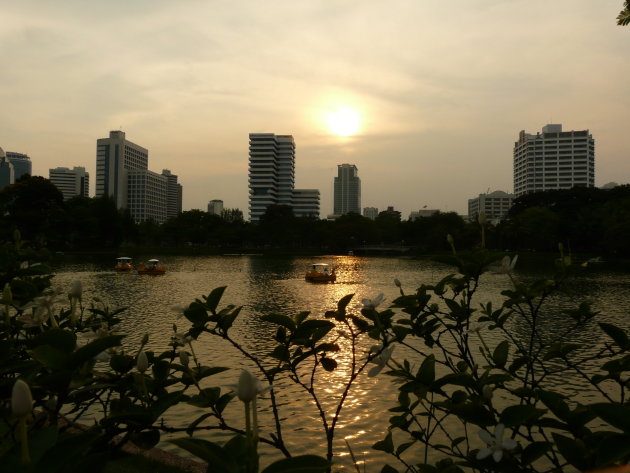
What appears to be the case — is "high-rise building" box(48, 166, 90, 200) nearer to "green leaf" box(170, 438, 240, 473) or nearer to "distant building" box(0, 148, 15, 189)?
"distant building" box(0, 148, 15, 189)

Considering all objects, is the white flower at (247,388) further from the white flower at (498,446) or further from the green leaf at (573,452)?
the green leaf at (573,452)

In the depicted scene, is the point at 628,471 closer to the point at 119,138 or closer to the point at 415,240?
the point at 415,240

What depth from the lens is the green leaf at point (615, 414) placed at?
1011mm

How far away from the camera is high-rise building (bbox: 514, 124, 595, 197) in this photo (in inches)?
4656

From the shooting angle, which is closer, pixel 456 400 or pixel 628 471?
pixel 628 471

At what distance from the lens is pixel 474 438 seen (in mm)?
6344

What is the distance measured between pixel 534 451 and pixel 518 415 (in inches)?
4.1

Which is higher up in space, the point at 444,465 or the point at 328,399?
the point at 444,465

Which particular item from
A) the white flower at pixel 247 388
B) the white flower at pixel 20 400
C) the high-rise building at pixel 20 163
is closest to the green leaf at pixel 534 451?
the white flower at pixel 247 388

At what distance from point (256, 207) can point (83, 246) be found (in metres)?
73.7

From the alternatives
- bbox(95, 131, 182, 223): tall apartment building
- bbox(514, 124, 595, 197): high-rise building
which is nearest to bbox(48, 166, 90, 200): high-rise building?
bbox(95, 131, 182, 223): tall apartment building

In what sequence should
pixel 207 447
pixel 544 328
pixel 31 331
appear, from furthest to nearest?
pixel 544 328 < pixel 31 331 < pixel 207 447

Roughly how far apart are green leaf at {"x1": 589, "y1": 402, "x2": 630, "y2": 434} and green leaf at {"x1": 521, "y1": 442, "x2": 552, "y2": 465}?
309mm

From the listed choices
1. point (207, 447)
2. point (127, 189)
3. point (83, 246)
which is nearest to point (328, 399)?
point (207, 447)
